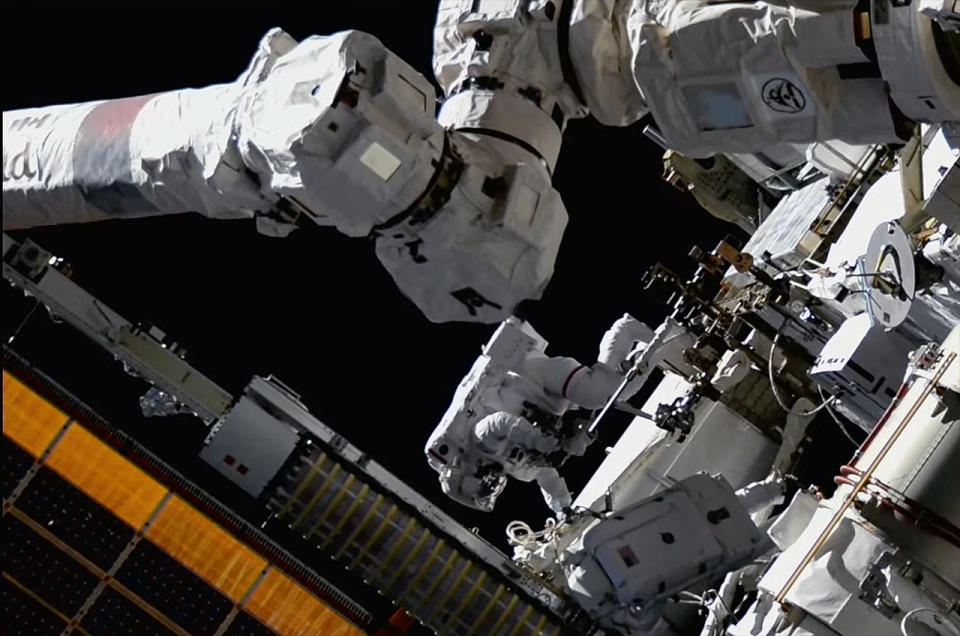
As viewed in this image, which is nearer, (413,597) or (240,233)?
(413,597)

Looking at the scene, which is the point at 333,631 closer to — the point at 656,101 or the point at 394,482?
the point at 394,482

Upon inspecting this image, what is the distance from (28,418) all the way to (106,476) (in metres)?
0.40

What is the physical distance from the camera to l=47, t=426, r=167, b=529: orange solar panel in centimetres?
585

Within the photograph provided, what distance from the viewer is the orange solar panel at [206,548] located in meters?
5.86

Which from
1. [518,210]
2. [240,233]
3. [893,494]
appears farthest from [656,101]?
[240,233]

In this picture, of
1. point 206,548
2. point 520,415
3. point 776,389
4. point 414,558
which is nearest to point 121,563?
point 206,548

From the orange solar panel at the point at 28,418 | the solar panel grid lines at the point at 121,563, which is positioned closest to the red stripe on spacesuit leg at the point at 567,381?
the solar panel grid lines at the point at 121,563

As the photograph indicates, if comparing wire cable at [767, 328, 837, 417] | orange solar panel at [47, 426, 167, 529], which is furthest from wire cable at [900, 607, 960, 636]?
orange solar panel at [47, 426, 167, 529]

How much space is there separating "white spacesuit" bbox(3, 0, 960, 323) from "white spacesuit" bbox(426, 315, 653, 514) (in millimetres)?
1735

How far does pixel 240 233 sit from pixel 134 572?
292 centimetres

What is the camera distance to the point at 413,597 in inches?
244

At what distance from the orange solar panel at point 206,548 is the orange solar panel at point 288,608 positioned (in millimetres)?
67

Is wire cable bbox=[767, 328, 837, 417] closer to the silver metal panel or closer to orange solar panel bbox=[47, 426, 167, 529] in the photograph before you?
the silver metal panel

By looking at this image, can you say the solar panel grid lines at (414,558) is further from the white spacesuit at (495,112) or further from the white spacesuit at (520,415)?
the white spacesuit at (495,112)
